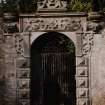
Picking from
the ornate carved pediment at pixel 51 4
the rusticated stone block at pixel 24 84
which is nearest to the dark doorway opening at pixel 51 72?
the rusticated stone block at pixel 24 84

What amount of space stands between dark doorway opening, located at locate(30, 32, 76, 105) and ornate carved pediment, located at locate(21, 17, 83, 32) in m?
0.35

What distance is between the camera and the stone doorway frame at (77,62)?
42.4 ft

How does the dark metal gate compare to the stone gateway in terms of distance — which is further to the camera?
the dark metal gate

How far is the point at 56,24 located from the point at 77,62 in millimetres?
1418

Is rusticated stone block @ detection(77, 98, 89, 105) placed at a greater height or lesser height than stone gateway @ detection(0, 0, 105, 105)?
lesser

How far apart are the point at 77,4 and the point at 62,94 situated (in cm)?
670

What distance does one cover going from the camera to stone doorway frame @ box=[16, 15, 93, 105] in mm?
12914

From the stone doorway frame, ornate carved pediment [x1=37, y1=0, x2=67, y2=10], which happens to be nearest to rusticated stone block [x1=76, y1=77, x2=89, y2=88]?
the stone doorway frame

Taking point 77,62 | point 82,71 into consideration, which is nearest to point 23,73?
point 77,62

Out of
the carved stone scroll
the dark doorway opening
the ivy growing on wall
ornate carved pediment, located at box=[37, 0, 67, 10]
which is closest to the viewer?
ornate carved pediment, located at box=[37, 0, 67, 10]

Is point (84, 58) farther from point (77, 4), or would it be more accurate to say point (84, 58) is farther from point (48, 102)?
point (77, 4)

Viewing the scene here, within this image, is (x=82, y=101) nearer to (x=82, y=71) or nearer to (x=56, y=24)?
(x=82, y=71)

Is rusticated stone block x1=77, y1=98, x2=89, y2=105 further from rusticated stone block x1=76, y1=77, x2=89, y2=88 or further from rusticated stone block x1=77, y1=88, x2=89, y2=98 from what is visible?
rusticated stone block x1=76, y1=77, x2=89, y2=88

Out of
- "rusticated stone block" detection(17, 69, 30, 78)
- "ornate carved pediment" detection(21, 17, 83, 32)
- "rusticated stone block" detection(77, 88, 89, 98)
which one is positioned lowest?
"rusticated stone block" detection(77, 88, 89, 98)
